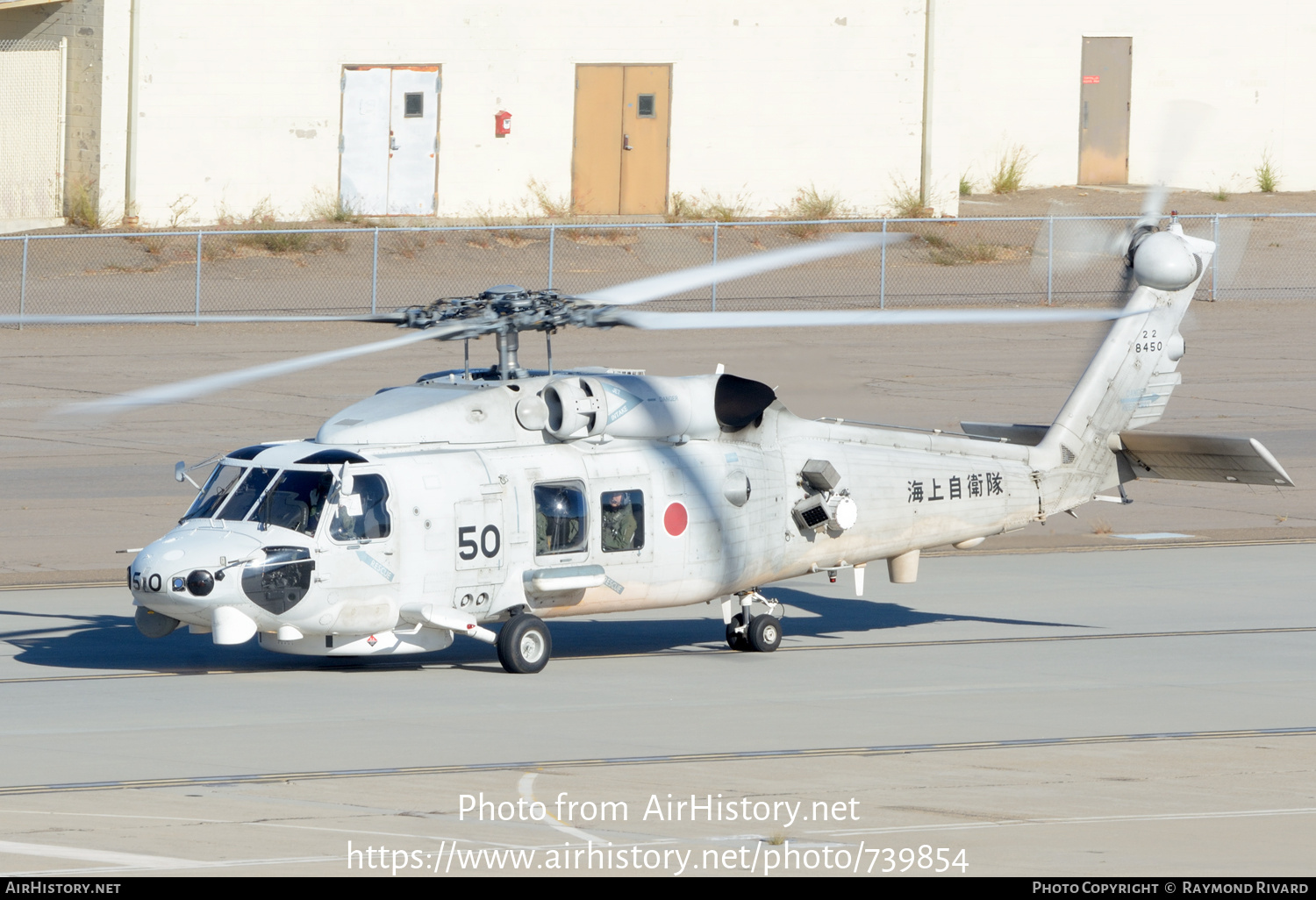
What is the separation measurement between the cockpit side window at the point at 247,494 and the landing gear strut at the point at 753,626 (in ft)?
16.8

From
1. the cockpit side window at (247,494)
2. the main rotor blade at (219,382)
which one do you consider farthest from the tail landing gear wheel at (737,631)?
the cockpit side window at (247,494)

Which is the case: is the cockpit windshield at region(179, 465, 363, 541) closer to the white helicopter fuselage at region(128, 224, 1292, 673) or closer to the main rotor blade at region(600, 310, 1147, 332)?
the white helicopter fuselage at region(128, 224, 1292, 673)

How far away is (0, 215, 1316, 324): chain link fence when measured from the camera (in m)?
40.4

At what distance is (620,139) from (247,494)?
29.9 m

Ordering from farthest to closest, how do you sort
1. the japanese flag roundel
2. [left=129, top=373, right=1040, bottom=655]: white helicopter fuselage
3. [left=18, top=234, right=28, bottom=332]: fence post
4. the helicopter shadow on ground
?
1. [left=18, top=234, right=28, bottom=332]: fence post
2. the helicopter shadow on ground
3. the japanese flag roundel
4. [left=129, top=373, right=1040, bottom=655]: white helicopter fuselage

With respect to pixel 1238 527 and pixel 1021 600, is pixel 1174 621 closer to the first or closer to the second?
pixel 1021 600

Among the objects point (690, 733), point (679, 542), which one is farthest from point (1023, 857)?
point (679, 542)

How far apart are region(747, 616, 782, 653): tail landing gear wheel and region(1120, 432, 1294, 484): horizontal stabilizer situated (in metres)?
4.47

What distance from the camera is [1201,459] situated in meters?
20.9

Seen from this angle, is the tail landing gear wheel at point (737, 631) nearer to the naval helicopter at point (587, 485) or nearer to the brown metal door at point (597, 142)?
the naval helicopter at point (587, 485)

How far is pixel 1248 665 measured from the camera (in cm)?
1969

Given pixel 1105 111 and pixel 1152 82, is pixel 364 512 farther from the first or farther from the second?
pixel 1152 82

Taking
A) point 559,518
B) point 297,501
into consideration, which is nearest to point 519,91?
point 559,518

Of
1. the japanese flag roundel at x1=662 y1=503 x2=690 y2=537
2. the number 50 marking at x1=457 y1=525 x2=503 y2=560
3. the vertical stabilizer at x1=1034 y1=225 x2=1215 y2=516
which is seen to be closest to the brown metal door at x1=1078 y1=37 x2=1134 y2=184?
the vertical stabilizer at x1=1034 y1=225 x2=1215 y2=516
